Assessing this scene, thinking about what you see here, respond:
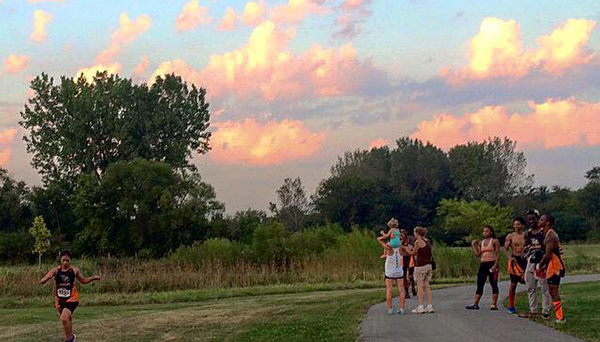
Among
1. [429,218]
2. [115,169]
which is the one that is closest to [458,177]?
[429,218]

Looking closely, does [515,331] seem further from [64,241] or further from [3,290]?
[64,241]

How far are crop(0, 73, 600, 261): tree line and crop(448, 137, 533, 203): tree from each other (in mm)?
145

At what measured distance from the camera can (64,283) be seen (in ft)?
47.5

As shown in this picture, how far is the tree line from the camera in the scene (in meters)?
67.6

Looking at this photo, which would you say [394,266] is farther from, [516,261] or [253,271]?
[253,271]

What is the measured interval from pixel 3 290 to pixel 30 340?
15879mm

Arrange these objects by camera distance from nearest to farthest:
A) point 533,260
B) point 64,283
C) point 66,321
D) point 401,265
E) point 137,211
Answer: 1. point 66,321
2. point 64,283
3. point 533,260
4. point 401,265
5. point 137,211

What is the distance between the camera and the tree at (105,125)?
77750 mm

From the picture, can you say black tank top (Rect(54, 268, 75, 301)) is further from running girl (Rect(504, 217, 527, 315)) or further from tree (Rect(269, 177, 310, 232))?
tree (Rect(269, 177, 310, 232))

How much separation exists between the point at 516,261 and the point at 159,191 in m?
53.6

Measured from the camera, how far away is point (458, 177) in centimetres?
11388

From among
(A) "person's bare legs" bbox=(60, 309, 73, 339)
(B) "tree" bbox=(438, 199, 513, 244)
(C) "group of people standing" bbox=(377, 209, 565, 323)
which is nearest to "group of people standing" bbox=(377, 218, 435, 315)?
(C) "group of people standing" bbox=(377, 209, 565, 323)

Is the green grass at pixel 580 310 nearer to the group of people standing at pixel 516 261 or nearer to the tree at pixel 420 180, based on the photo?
the group of people standing at pixel 516 261

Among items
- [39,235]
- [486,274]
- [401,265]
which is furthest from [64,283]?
[39,235]
